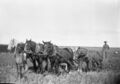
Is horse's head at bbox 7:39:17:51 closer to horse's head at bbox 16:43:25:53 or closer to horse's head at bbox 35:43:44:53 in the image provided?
horse's head at bbox 16:43:25:53

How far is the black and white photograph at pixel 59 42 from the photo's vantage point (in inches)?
157

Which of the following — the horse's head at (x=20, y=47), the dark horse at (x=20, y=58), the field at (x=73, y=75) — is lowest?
the field at (x=73, y=75)

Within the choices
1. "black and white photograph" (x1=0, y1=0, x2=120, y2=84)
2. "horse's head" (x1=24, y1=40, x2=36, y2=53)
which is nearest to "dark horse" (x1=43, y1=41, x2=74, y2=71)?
"black and white photograph" (x1=0, y1=0, x2=120, y2=84)

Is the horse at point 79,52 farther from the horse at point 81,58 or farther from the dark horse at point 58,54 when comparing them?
the dark horse at point 58,54

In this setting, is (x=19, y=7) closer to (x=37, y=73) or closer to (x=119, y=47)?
(x=37, y=73)

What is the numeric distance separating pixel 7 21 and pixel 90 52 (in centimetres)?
182

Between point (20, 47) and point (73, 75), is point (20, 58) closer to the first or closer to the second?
point (20, 47)

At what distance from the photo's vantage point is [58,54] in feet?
14.1

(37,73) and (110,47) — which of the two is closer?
(37,73)

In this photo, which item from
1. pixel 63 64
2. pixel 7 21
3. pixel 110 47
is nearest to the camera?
pixel 7 21

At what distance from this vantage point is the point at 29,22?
13.4ft

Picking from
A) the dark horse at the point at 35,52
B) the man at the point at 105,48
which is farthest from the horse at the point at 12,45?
the man at the point at 105,48

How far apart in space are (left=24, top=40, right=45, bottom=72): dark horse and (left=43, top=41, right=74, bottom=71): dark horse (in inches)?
4.7

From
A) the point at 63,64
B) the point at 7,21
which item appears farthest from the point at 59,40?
the point at 7,21
